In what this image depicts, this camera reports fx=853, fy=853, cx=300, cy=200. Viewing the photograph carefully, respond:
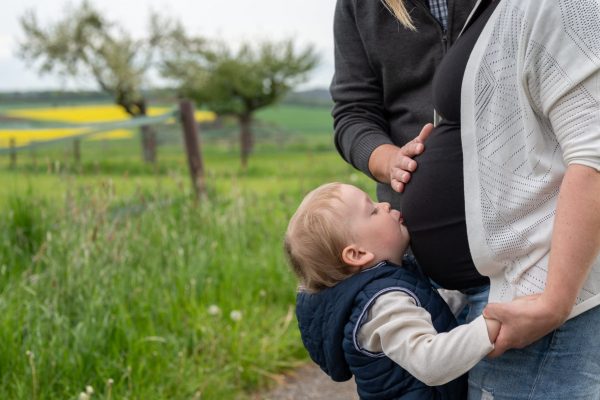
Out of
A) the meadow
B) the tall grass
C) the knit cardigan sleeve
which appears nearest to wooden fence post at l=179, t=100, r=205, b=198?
the meadow

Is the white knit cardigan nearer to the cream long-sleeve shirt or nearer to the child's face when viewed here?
the cream long-sleeve shirt

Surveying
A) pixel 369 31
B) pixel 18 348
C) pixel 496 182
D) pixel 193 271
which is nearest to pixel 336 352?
pixel 496 182

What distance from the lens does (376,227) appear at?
181cm

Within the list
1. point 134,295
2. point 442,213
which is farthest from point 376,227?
point 134,295

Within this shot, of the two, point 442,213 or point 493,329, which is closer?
point 493,329

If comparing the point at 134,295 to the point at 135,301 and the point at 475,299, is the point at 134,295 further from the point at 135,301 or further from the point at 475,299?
the point at 475,299

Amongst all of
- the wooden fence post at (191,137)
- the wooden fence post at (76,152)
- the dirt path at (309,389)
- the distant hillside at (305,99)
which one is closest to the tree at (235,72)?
the distant hillside at (305,99)

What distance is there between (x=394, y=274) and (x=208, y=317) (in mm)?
2441

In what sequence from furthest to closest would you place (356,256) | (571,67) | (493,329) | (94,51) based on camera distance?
(94,51) → (356,256) → (493,329) → (571,67)

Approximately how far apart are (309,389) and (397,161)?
2.25 metres

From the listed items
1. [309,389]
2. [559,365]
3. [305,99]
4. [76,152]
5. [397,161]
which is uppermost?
[397,161]

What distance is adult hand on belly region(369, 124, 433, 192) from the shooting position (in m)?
1.75

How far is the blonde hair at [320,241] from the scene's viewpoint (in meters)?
1.79

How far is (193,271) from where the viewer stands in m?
4.45
